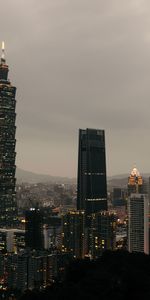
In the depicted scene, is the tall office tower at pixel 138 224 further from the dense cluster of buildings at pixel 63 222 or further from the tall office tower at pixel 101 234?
the tall office tower at pixel 101 234

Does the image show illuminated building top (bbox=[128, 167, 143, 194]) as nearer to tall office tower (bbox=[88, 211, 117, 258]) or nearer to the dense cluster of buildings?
the dense cluster of buildings

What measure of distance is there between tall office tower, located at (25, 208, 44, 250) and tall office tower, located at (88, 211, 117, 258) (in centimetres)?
685

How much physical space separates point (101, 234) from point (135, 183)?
4753 cm

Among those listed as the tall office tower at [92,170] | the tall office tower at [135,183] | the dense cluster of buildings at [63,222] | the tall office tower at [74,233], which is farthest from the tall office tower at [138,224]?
the tall office tower at [135,183]

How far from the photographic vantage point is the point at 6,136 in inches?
4331

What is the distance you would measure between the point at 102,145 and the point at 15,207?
899 inches

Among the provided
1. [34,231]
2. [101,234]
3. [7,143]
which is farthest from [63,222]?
[7,143]

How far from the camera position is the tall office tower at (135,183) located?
11330 centimetres

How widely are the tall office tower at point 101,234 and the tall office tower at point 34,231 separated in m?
6.85

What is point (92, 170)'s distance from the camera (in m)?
105

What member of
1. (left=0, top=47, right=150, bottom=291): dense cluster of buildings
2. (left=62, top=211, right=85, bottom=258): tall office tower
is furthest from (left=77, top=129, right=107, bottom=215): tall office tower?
(left=62, top=211, right=85, bottom=258): tall office tower

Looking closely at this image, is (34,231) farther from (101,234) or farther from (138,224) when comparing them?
(138,224)

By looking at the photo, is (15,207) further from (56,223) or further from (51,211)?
(56,223)

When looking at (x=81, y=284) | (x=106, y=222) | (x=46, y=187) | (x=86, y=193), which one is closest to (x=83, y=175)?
(x=86, y=193)
